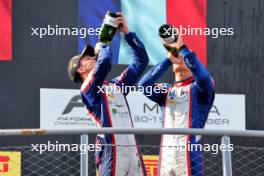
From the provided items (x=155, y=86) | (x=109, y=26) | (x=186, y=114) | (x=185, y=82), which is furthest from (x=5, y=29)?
(x=186, y=114)

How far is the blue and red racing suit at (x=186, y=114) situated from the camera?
601 cm

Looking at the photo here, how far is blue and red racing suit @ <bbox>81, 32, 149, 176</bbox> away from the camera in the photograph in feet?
19.9

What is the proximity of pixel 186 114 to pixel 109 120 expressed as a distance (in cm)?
54

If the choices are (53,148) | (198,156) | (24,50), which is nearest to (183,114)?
(198,156)

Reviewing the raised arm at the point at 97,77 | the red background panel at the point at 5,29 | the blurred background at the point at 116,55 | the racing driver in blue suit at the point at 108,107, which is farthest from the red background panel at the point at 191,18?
the raised arm at the point at 97,77

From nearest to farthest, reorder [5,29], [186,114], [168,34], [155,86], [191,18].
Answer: [168,34] → [186,114] → [155,86] → [5,29] → [191,18]

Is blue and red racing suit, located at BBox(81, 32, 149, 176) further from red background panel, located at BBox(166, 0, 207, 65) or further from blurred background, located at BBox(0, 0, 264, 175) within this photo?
red background panel, located at BBox(166, 0, 207, 65)

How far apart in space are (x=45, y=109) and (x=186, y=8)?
2145 millimetres

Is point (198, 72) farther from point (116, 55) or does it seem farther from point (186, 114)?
point (116, 55)

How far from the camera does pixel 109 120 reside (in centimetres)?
617

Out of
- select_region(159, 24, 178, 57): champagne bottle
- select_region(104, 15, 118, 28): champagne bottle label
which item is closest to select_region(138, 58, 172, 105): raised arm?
select_region(159, 24, 178, 57): champagne bottle

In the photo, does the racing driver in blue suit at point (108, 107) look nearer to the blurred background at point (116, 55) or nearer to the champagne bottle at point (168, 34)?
the champagne bottle at point (168, 34)

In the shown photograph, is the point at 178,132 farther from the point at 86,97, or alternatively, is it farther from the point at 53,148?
the point at 53,148

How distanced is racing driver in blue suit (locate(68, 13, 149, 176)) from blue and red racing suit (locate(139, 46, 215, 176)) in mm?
223
